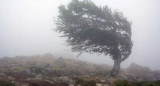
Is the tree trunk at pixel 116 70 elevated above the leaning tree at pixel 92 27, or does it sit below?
below

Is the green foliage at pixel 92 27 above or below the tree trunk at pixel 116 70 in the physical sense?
above

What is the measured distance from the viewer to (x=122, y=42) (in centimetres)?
3384

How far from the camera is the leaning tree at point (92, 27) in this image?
32716 mm

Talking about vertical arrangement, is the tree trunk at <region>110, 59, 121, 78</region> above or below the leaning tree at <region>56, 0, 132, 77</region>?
below

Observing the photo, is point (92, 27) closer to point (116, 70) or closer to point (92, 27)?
point (92, 27)

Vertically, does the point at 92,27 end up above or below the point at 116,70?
above

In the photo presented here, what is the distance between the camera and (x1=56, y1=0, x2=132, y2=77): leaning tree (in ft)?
107

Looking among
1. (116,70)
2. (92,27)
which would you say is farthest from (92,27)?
(116,70)

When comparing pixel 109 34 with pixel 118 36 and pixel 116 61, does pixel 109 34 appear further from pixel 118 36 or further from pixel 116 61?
pixel 116 61

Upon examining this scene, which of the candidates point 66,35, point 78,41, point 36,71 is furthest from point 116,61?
point 36,71

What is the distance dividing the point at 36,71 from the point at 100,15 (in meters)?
13.8

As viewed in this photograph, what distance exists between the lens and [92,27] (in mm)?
32344

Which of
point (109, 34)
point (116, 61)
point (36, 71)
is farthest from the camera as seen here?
point (116, 61)

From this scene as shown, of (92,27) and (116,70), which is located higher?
(92,27)
